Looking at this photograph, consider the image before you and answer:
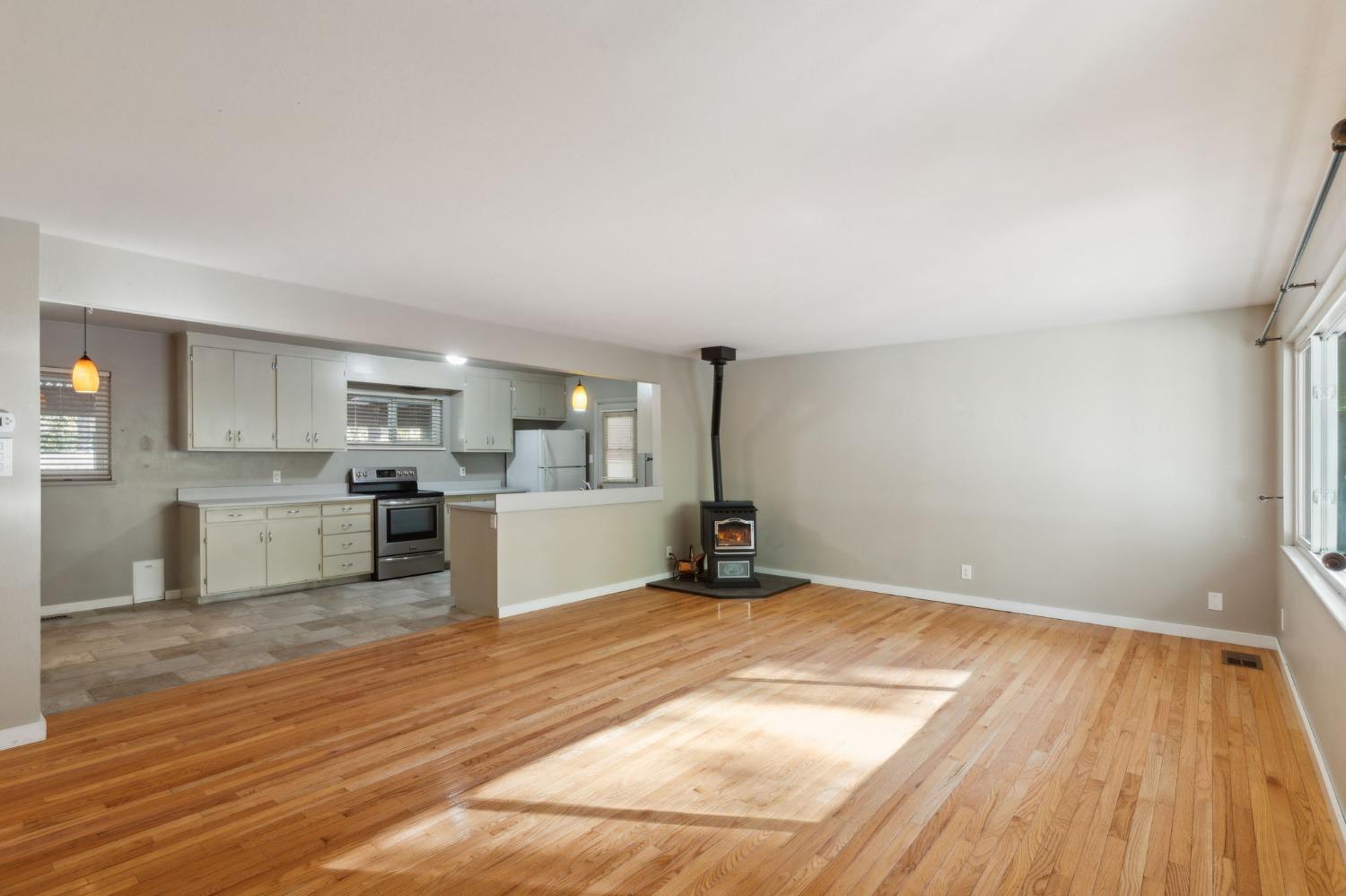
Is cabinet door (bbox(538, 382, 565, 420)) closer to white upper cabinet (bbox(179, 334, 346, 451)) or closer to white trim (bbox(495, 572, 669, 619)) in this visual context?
white upper cabinet (bbox(179, 334, 346, 451))

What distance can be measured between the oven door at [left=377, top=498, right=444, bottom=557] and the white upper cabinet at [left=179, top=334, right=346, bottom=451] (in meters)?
0.83

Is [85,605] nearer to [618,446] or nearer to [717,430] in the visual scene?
[618,446]

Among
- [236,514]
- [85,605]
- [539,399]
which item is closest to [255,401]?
[236,514]

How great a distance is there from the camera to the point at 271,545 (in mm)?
6094

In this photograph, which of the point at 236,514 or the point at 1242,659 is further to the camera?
the point at 236,514

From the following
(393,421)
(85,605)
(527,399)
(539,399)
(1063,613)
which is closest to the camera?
(1063,613)

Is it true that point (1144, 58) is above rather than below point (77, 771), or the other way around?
above

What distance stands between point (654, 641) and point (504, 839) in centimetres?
243

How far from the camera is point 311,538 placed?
6.37m

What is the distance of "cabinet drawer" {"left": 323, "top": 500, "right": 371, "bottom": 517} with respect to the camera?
21.3 feet

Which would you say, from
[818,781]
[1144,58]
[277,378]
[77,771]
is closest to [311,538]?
[277,378]

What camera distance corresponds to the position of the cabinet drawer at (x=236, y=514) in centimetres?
570

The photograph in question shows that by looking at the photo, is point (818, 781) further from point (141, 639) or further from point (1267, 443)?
point (141, 639)

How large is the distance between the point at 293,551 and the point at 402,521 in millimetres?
1044
